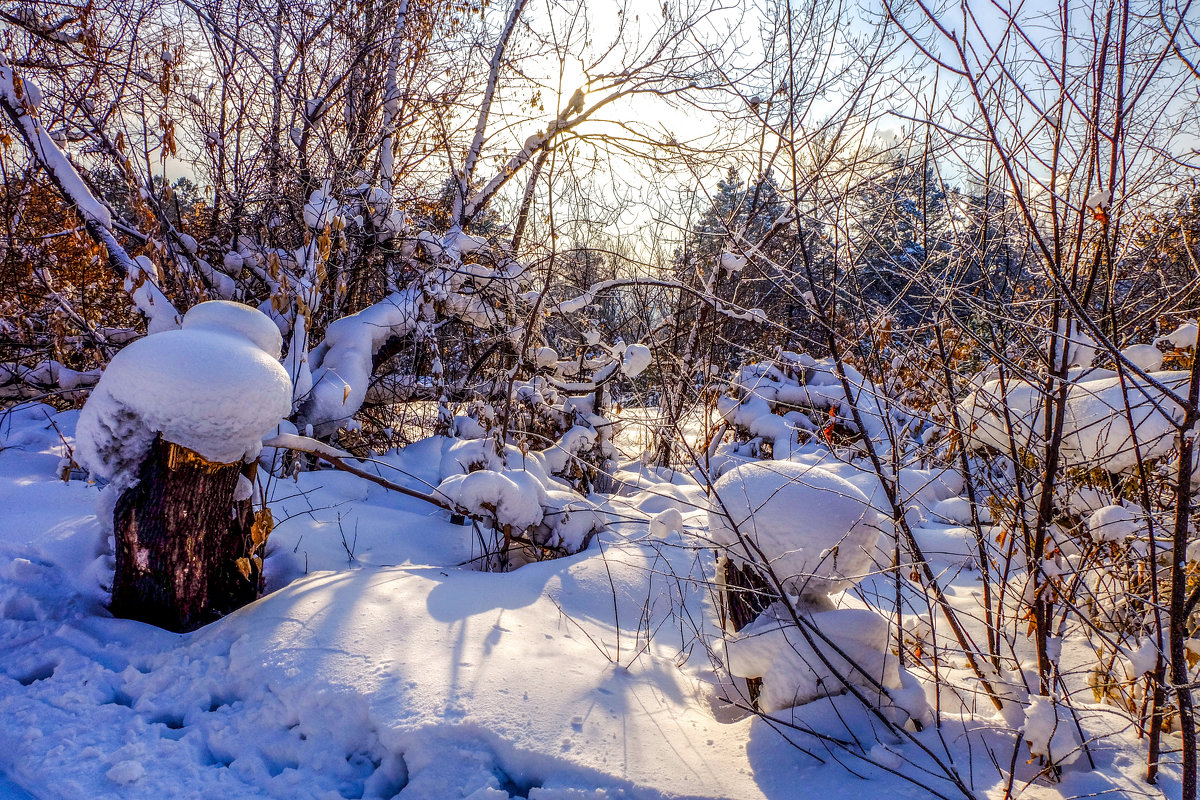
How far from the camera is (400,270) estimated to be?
4.93m

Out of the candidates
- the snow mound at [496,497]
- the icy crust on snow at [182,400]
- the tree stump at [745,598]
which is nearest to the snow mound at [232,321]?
the icy crust on snow at [182,400]

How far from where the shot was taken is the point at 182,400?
81.0 inches

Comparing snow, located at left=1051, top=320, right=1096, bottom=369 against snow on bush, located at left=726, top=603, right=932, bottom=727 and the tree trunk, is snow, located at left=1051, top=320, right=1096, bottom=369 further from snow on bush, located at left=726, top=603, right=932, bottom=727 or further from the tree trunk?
the tree trunk

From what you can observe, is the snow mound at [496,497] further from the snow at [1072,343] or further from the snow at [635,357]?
the snow at [1072,343]

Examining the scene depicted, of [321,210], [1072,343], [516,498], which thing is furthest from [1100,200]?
[321,210]

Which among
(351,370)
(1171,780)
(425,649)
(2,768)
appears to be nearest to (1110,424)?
(1171,780)

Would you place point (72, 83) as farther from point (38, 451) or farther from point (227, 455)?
point (227, 455)

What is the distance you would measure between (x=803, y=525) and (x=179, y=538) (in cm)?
234

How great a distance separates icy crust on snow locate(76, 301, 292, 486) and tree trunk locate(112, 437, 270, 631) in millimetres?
99

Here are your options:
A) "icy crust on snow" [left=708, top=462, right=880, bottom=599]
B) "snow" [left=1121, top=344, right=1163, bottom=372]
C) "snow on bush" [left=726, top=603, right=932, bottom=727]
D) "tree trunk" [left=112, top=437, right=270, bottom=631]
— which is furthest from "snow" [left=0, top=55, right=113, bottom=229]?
"snow" [left=1121, top=344, right=1163, bottom=372]

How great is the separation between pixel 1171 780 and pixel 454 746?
78.3 inches

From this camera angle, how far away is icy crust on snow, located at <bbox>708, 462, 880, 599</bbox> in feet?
6.74

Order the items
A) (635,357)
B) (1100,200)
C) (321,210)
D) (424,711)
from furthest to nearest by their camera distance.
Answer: (635,357), (321,210), (424,711), (1100,200)

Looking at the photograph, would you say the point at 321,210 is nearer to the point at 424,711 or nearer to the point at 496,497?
the point at 496,497
